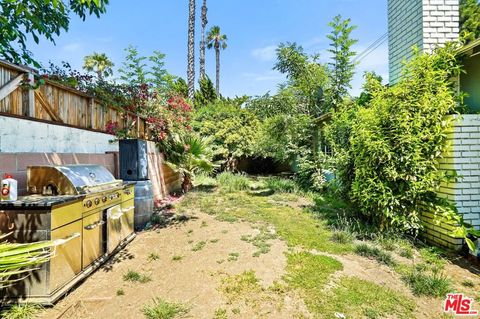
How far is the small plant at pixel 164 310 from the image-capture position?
2582 millimetres

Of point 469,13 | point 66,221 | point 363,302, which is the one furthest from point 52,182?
point 469,13

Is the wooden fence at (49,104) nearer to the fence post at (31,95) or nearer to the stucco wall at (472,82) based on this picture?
the fence post at (31,95)

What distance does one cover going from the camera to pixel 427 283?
3170 mm

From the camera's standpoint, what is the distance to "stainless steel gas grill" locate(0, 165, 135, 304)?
258 centimetres

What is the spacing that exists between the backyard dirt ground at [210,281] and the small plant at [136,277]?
0.17 feet

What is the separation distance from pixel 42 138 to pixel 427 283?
5268mm

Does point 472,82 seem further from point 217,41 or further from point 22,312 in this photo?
point 217,41

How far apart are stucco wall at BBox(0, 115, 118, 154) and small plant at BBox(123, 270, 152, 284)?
79.7 inches

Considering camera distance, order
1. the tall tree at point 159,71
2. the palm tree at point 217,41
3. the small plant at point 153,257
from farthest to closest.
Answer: the palm tree at point 217,41 → the tall tree at point 159,71 → the small plant at point 153,257

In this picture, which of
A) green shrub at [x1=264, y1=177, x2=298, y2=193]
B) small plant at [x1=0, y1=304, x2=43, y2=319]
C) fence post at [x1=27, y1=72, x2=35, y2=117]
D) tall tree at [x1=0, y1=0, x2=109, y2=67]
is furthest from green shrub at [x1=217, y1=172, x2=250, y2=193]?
small plant at [x1=0, y1=304, x2=43, y2=319]

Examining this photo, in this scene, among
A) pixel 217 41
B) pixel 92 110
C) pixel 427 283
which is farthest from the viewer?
pixel 217 41

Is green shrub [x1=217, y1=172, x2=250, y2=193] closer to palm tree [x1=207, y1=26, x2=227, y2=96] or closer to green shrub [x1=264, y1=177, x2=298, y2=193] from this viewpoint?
green shrub [x1=264, y1=177, x2=298, y2=193]

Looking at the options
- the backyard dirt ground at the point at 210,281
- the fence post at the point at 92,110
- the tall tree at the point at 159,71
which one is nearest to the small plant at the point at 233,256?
the backyard dirt ground at the point at 210,281

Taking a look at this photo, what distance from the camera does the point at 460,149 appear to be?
4.26 meters
